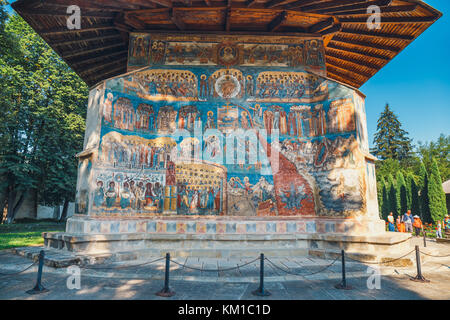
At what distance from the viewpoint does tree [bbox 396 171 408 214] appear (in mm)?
23178

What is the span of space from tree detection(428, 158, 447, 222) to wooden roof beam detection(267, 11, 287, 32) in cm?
1897

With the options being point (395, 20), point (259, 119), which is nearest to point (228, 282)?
point (259, 119)

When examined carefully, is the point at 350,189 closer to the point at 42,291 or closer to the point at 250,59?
the point at 250,59

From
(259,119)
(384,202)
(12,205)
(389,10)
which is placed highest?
(389,10)

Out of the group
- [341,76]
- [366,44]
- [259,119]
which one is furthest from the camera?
[341,76]

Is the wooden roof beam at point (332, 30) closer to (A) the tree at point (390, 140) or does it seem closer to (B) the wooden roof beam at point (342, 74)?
(B) the wooden roof beam at point (342, 74)

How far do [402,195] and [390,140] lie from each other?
22.1 m

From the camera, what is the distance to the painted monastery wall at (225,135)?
31.0 feet

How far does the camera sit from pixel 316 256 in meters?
9.20

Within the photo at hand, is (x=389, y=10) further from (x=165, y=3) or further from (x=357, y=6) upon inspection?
(x=165, y=3)

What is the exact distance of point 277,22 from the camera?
10.7m

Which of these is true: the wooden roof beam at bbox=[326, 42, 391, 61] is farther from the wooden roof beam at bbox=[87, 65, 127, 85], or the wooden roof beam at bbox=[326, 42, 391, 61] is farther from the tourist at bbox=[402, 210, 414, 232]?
the wooden roof beam at bbox=[87, 65, 127, 85]

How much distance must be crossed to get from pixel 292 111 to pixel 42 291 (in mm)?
9940

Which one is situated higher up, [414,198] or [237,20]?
[237,20]
